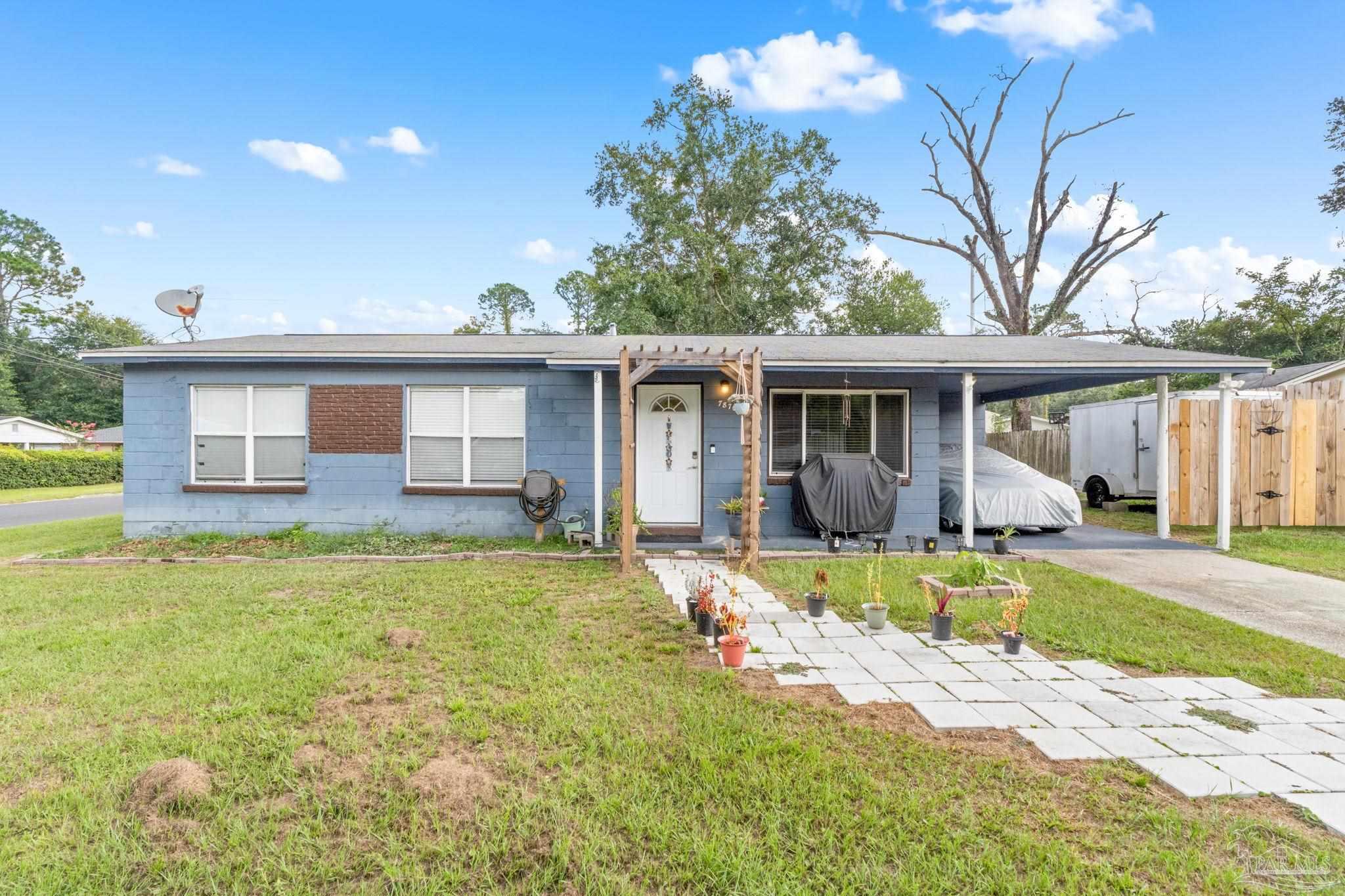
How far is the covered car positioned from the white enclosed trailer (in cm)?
219

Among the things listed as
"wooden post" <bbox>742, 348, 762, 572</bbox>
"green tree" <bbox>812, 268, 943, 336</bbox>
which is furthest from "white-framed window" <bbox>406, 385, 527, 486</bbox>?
"green tree" <bbox>812, 268, 943, 336</bbox>

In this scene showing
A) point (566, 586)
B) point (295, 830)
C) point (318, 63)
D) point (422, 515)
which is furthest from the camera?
point (318, 63)

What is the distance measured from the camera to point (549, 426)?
7801 mm

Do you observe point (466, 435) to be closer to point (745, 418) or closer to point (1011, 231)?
point (745, 418)

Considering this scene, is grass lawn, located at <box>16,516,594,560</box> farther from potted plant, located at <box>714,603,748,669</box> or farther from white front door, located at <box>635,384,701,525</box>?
potted plant, located at <box>714,603,748,669</box>

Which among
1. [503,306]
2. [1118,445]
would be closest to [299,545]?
[1118,445]

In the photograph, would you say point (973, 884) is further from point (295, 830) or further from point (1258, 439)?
point (1258, 439)

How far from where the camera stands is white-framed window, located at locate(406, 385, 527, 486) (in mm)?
7801

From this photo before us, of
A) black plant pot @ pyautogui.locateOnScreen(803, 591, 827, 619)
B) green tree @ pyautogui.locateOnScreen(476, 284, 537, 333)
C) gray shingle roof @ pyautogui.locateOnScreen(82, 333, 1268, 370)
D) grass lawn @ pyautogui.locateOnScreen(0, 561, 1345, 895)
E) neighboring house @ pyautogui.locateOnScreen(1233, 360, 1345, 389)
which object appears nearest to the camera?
grass lawn @ pyautogui.locateOnScreen(0, 561, 1345, 895)

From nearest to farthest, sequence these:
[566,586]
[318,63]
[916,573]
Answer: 1. [566,586]
2. [916,573]
3. [318,63]

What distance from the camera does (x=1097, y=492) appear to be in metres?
11.3

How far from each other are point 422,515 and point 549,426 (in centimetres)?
202

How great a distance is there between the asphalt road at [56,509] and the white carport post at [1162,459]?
17.9 metres

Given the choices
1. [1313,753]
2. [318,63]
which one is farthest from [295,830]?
[318,63]
